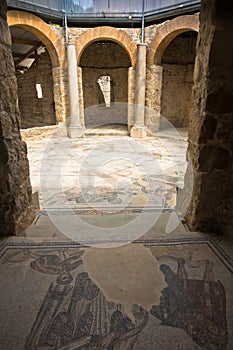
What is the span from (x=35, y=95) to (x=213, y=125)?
1288 cm

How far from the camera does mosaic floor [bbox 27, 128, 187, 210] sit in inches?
142

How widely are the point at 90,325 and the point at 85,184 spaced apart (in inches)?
122

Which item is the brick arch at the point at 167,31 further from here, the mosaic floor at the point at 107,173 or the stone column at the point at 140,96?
the mosaic floor at the point at 107,173

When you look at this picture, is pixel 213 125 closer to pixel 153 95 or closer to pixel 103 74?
pixel 153 95

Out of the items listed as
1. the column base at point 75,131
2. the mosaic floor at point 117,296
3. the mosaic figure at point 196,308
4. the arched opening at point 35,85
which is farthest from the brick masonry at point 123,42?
the mosaic figure at point 196,308

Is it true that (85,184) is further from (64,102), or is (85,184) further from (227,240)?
(64,102)

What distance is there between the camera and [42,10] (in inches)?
301

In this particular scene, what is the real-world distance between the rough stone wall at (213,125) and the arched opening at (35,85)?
417 inches

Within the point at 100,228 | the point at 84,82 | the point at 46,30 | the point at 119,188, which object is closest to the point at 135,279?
the point at 100,228

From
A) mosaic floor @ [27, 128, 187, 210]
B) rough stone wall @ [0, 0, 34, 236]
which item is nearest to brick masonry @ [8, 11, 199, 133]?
mosaic floor @ [27, 128, 187, 210]

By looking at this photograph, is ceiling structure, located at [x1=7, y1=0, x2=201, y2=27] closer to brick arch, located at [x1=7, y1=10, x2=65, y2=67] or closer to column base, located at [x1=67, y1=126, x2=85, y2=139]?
brick arch, located at [x1=7, y1=10, x2=65, y2=67]

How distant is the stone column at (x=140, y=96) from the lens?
8.54m

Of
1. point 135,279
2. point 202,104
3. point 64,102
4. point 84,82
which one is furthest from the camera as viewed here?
point 84,82

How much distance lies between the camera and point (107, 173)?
16.3 feet
